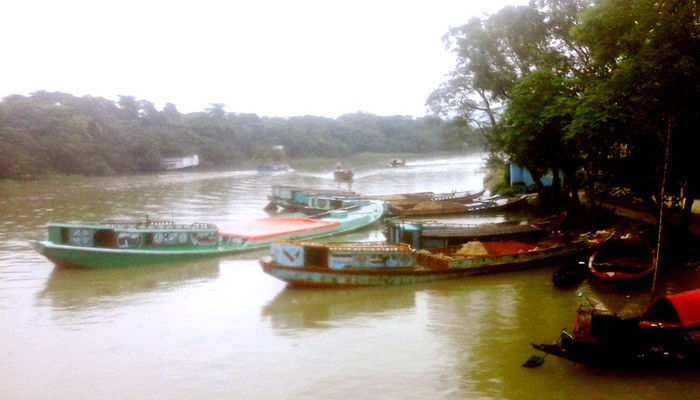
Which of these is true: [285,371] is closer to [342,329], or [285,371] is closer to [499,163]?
[342,329]

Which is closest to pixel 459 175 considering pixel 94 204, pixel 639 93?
pixel 94 204

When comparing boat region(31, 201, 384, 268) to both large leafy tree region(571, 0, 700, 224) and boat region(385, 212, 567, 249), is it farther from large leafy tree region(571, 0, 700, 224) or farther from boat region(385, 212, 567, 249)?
large leafy tree region(571, 0, 700, 224)

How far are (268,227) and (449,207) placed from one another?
10653 millimetres

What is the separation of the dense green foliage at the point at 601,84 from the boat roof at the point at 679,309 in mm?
3429

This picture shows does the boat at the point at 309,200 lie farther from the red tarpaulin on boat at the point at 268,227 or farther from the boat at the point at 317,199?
the red tarpaulin on boat at the point at 268,227

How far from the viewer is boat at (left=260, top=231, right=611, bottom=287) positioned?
1438 centimetres

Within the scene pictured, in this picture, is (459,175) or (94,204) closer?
(94,204)

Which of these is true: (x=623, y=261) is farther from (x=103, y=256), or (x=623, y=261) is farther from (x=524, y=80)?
(x=103, y=256)

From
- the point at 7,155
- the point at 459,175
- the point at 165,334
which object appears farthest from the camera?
the point at 459,175

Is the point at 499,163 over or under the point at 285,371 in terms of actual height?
over

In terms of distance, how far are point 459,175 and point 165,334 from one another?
2168 inches

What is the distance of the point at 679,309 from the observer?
9445 millimetres

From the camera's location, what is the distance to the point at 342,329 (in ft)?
39.4

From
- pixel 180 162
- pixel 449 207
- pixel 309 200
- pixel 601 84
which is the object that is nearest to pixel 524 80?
pixel 601 84
